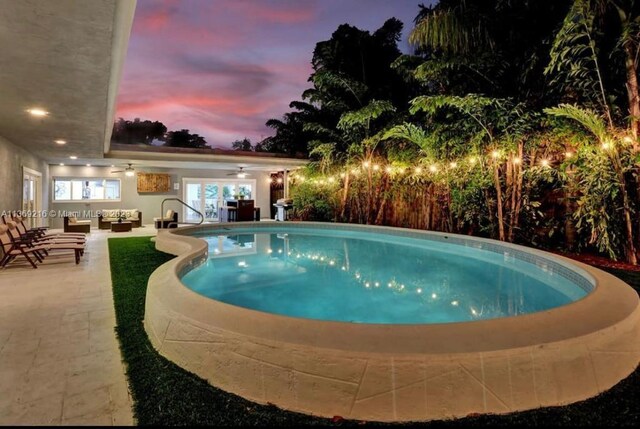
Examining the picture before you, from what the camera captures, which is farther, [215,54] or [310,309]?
[215,54]

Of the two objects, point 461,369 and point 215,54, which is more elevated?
point 215,54

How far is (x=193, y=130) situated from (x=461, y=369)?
37579 millimetres

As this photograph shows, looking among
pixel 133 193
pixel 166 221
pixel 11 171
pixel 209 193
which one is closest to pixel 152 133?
pixel 209 193

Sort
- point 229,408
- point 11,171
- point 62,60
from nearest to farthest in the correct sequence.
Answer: point 229,408, point 62,60, point 11,171

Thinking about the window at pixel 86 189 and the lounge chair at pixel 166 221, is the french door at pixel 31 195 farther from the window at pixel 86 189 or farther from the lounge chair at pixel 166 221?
the lounge chair at pixel 166 221

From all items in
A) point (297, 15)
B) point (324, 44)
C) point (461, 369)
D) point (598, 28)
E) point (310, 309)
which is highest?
point (297, 15)

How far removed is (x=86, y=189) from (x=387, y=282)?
14.9m

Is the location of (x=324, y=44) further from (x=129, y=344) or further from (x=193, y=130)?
(x=193, y=130)

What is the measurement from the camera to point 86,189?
15.4 m

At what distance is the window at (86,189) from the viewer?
15039 mm

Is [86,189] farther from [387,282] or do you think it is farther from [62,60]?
[387,282]

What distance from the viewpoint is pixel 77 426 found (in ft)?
6.68

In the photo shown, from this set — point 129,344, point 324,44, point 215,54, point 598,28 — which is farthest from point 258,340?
point 215,54

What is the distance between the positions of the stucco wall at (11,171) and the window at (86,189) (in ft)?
12.5
